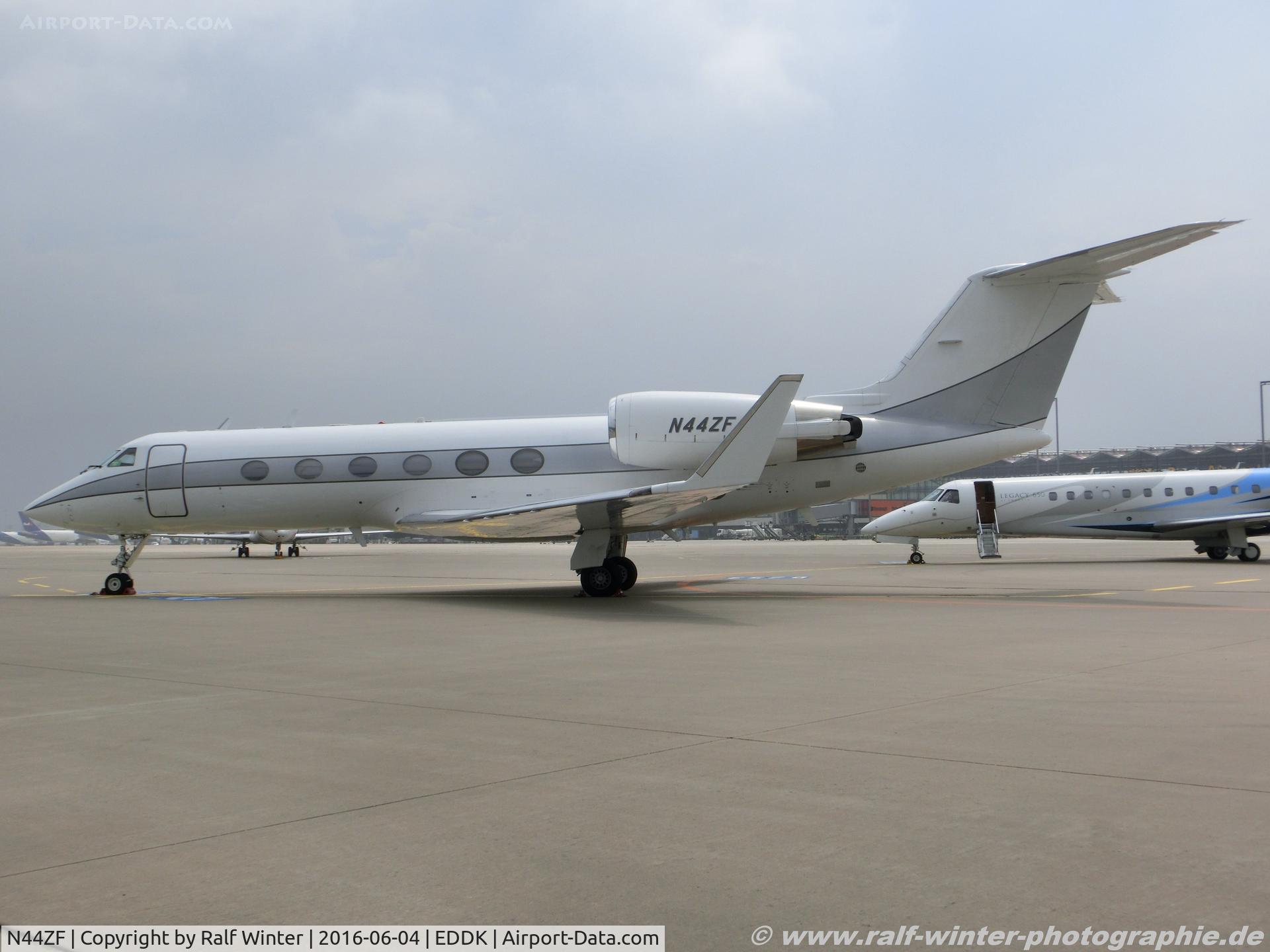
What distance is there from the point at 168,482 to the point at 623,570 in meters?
8.47

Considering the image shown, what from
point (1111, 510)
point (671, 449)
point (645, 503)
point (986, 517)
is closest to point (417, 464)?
point (671, 449)

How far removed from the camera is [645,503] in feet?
46.4

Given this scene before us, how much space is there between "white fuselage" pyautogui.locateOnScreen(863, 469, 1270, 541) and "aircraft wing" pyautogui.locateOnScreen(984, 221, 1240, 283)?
1428 cm

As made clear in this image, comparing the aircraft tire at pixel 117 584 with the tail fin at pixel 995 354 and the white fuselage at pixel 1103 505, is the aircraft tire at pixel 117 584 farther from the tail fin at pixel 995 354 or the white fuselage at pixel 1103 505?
the white fuselage at pixel 1103 505

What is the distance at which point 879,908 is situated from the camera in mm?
3121

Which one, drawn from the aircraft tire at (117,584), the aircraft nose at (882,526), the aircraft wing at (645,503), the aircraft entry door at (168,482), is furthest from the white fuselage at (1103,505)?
the aircraft tire at (117,584)

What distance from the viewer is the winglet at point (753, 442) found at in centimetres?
1260

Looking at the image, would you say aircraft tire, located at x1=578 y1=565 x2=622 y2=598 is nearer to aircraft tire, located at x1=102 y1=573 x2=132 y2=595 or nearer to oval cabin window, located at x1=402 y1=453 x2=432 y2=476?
oval cabin window, located at x1=402 y1=453 x2=432 y2=476

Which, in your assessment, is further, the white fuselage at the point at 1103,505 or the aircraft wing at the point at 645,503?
the white fuselage at the point at 1103,505

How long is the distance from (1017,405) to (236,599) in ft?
43.9

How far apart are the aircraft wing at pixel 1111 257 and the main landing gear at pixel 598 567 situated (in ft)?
24.1

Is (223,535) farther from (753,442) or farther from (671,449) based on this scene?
(753,442)

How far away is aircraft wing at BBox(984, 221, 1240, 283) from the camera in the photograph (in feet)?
43.9

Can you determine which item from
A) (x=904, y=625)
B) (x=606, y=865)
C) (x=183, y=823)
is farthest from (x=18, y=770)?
(x=904, y=625)
